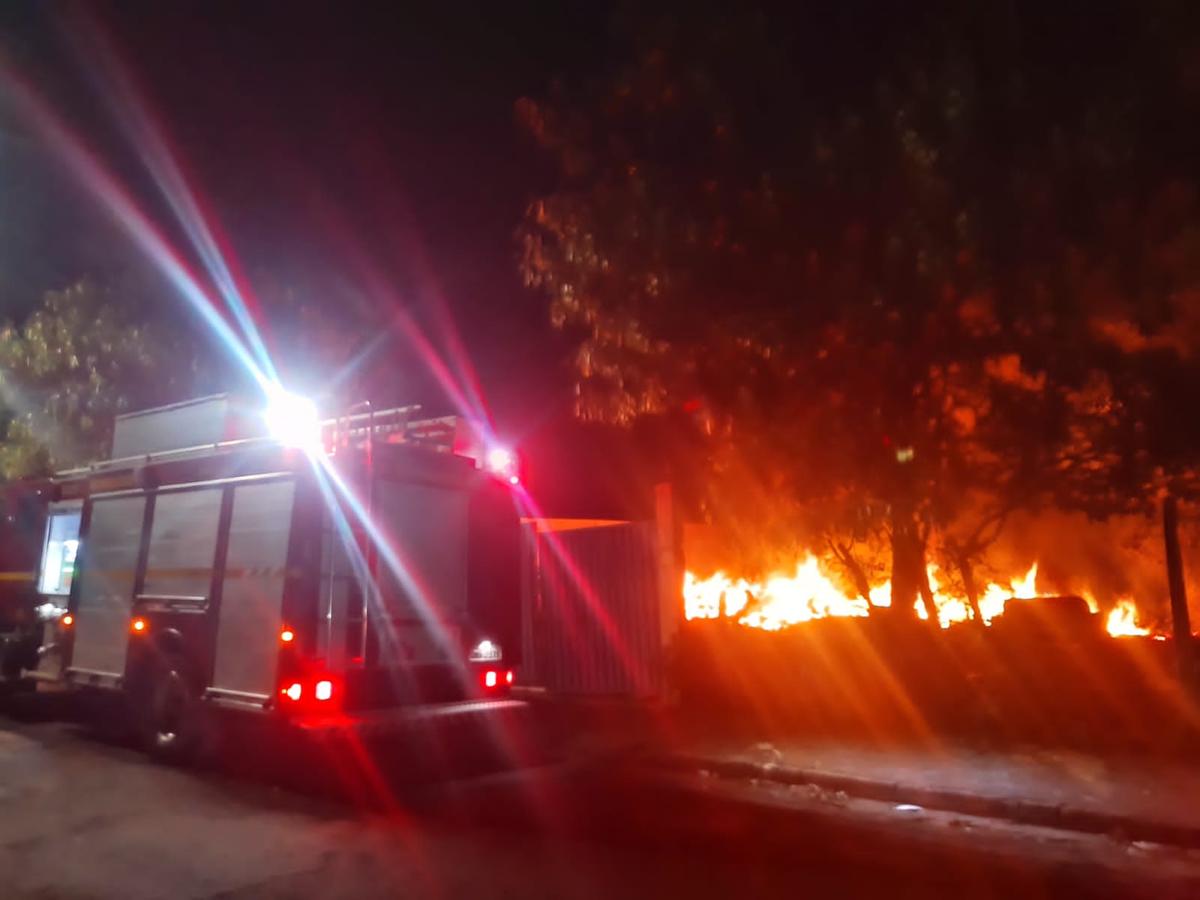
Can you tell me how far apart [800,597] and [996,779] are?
4.70 m

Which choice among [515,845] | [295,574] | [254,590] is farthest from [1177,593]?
[254,590]

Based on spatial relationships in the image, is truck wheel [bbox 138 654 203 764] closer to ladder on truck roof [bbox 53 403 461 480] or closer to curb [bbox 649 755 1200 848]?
Answer: ladder on truck roof [bbox 53 403 461 480]

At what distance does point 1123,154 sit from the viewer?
7.98 m

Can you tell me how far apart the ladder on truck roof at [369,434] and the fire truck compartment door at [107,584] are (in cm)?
53

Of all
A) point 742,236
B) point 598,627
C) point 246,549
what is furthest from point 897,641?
point 246,549

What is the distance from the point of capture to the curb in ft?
20.6

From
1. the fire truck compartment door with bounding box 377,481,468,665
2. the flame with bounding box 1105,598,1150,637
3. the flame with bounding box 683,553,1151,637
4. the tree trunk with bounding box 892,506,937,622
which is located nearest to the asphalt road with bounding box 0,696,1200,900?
the fire truck compartment door with bounding box 377,481,468,665

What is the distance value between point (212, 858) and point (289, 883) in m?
0.77

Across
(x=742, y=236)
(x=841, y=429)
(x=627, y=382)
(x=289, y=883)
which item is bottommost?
(x=289, y=883)

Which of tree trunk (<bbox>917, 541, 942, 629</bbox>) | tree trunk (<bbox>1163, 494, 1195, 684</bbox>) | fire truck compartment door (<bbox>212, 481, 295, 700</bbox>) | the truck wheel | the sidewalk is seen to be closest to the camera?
the sidewalk

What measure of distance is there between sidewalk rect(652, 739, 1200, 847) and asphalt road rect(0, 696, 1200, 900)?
18cm

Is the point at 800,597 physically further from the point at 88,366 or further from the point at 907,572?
the point at 88,366

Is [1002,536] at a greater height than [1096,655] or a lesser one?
greater

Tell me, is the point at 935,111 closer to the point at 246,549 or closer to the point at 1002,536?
the point at 1002,536
